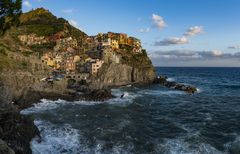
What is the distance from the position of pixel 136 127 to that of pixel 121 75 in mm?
67534

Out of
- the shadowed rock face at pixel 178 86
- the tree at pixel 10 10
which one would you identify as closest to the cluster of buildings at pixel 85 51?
the shadowed rock face at pixel 178 86

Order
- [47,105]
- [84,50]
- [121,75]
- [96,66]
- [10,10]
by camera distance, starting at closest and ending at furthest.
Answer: [10,10], [47,105], [121,75], [96,66], [84,50]

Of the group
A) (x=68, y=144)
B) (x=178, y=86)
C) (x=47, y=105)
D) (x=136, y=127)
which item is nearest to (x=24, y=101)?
(x=47, y=105)

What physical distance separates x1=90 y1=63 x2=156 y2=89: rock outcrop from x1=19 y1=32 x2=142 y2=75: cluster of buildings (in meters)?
6.25

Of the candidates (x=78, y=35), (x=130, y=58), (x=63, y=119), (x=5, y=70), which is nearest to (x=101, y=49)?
(x=130, y=58)

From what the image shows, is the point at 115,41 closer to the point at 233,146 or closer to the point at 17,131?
the point at 233,146

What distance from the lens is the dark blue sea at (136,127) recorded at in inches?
1491

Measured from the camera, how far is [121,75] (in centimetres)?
11612

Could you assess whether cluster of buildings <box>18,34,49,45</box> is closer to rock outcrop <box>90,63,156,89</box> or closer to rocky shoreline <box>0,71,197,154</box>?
rock outcrop <box>90,63,156,89</box>

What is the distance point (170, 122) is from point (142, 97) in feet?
106

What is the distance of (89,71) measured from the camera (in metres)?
117

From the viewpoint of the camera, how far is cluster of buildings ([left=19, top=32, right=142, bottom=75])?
125125 mm

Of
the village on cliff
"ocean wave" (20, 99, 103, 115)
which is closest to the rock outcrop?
the village on cliff

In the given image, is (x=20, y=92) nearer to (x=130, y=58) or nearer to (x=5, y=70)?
(x=5, y=70)
